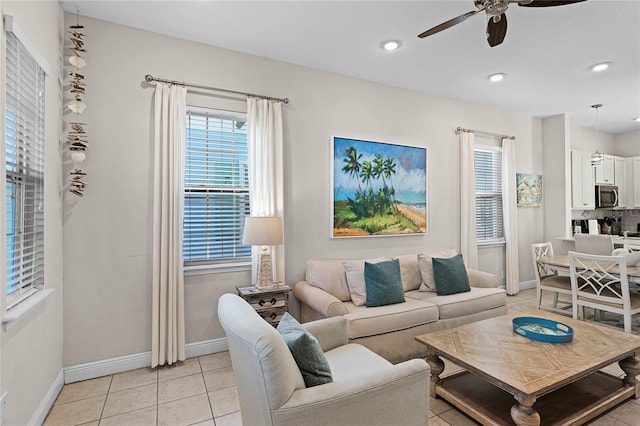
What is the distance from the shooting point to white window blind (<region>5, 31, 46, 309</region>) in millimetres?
1847

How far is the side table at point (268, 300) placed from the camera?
3064 mm

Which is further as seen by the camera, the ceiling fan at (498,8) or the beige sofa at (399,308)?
the beige sofa at (399,308)

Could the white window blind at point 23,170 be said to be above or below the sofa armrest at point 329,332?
above

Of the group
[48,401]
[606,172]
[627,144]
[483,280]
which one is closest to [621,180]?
[606,172]

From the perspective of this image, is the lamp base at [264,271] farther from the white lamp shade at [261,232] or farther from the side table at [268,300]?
the white lamp shade at [261,232]

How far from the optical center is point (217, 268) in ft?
10.8

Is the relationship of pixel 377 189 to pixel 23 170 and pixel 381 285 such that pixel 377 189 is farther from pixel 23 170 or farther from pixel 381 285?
pixel 23 170

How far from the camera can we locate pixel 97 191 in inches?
111

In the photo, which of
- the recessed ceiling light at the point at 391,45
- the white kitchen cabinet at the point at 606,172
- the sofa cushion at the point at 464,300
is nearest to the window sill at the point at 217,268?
the sofa cushion at the point at 464,300

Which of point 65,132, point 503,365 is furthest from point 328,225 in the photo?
point 65,132

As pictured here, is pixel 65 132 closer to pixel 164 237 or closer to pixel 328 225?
pixel 164 237

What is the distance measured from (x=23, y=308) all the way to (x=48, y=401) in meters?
0.92

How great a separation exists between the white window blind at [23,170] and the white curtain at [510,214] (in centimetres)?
A: 578

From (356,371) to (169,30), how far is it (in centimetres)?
320
